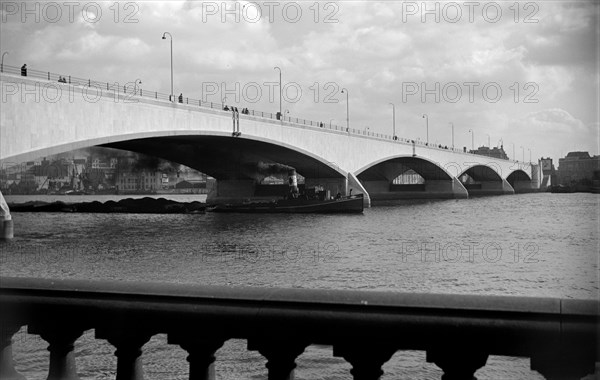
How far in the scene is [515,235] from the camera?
103ft

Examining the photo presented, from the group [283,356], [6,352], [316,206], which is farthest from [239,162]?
[283,356]

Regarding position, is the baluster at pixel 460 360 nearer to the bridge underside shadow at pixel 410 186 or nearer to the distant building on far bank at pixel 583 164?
the distant building on far bank at pixel 583 164

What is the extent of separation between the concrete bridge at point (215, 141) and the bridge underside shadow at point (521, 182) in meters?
13.0

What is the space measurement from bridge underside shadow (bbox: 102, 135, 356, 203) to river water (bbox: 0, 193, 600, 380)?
7371mm

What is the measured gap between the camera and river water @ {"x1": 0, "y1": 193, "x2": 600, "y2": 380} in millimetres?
7555

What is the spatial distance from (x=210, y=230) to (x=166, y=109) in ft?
24.1

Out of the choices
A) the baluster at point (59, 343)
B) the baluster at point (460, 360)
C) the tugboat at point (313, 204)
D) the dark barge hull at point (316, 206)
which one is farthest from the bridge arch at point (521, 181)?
the baluster at point (59, 343)

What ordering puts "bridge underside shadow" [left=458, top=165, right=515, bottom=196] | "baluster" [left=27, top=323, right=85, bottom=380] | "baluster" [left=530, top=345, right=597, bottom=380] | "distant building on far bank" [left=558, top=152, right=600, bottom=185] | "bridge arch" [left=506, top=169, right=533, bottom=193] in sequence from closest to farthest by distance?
"baluster" [left=530, top=345, right=597, bottom=380] → "baluster" [left=27, top=323, right=85, bottom=380] → "distant building on far bank" [left=558, top=152, right=600, bottom=185] → "bridge underside shadow" [left=458, top=165, right=515, bottom=196] → "bridge arch" [left=506, top=169, right=533, bottom=193]

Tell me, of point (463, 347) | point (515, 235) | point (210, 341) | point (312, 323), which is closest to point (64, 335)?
point (210, 341)

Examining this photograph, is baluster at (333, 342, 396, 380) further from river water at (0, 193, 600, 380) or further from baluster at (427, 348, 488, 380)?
river water at (0, 193, 600, 380)

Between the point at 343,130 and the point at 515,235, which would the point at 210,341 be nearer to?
the point at 515,235

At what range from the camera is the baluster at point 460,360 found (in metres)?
2.45

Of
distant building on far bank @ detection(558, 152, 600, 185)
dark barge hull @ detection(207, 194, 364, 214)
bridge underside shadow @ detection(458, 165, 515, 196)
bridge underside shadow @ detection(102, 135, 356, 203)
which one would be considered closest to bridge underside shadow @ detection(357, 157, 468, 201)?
bridge underside shadow @ detection(458, 165, 515, 196)

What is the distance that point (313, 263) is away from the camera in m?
21.4
